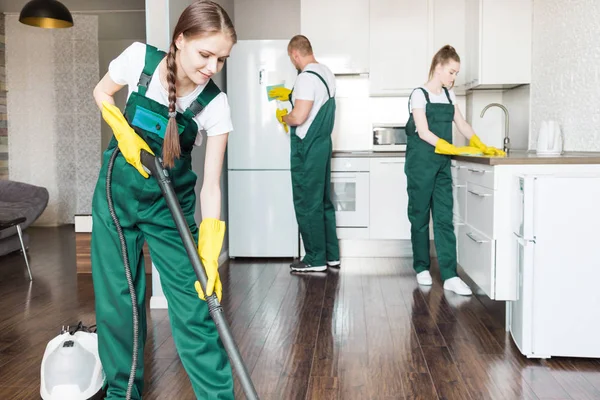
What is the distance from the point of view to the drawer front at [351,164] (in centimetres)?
496

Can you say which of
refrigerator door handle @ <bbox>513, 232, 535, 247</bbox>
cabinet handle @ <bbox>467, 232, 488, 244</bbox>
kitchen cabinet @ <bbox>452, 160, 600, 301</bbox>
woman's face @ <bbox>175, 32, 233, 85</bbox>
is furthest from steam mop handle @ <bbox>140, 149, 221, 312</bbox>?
cabinet handle @ <bbox>467, 232, 488, 244</bbox>

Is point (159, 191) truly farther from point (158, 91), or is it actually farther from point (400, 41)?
point (400, 41)

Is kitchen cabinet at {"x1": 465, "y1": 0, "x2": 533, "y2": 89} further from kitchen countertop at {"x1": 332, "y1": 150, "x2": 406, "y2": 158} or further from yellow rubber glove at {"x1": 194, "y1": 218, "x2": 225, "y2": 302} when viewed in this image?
yellow rubber glove at {"x1": 194, "y1": 218, "x2": 225, "y2": 302}

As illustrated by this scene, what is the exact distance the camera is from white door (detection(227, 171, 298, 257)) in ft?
16.4

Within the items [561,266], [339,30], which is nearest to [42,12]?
[339,30]

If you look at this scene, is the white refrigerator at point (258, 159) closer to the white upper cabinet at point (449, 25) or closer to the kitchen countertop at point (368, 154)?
the kitchen countertop at point (368, 154)

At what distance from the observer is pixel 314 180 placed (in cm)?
443

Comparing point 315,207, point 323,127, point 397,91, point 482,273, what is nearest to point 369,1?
point 397,91

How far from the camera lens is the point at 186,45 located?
5.39 feet

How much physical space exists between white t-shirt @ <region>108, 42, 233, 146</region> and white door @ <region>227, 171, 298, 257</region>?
3146mm

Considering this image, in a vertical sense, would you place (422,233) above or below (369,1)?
→ below

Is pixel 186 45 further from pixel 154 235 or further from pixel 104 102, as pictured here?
pixel 154 235

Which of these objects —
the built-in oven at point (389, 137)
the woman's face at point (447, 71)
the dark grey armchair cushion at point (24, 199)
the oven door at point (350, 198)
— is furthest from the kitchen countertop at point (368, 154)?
the dark grey armchair cushion at point (24, 199)

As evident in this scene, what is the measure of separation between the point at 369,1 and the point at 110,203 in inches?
148
